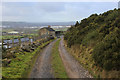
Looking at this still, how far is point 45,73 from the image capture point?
1332 centimetres

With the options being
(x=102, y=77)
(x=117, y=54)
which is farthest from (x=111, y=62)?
(x=102, y=77)

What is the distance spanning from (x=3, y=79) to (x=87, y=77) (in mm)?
7962

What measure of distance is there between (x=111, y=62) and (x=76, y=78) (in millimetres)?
3651

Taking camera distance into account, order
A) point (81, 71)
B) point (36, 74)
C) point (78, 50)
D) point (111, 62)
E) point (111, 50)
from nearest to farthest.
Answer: point (111, 62) < point (111, 50) < point (36, 74) < point (81, 71) < point (78, 50)

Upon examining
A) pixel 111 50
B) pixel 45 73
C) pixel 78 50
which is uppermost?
pixel 111 50

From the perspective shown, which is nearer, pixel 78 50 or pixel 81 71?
pixel 81 71

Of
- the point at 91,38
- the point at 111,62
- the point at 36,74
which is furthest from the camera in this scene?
the point at 91,38

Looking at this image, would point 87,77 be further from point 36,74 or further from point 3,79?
point 3,79

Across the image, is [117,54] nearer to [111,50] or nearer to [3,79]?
[111,50]

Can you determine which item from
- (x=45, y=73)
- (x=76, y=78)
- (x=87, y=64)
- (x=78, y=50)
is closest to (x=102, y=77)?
(x=76, y=78)

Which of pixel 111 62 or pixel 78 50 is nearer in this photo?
pixel 111 62

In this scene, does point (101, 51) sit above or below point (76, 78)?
above

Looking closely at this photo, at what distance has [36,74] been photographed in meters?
12.9

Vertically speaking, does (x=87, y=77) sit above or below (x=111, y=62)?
below
